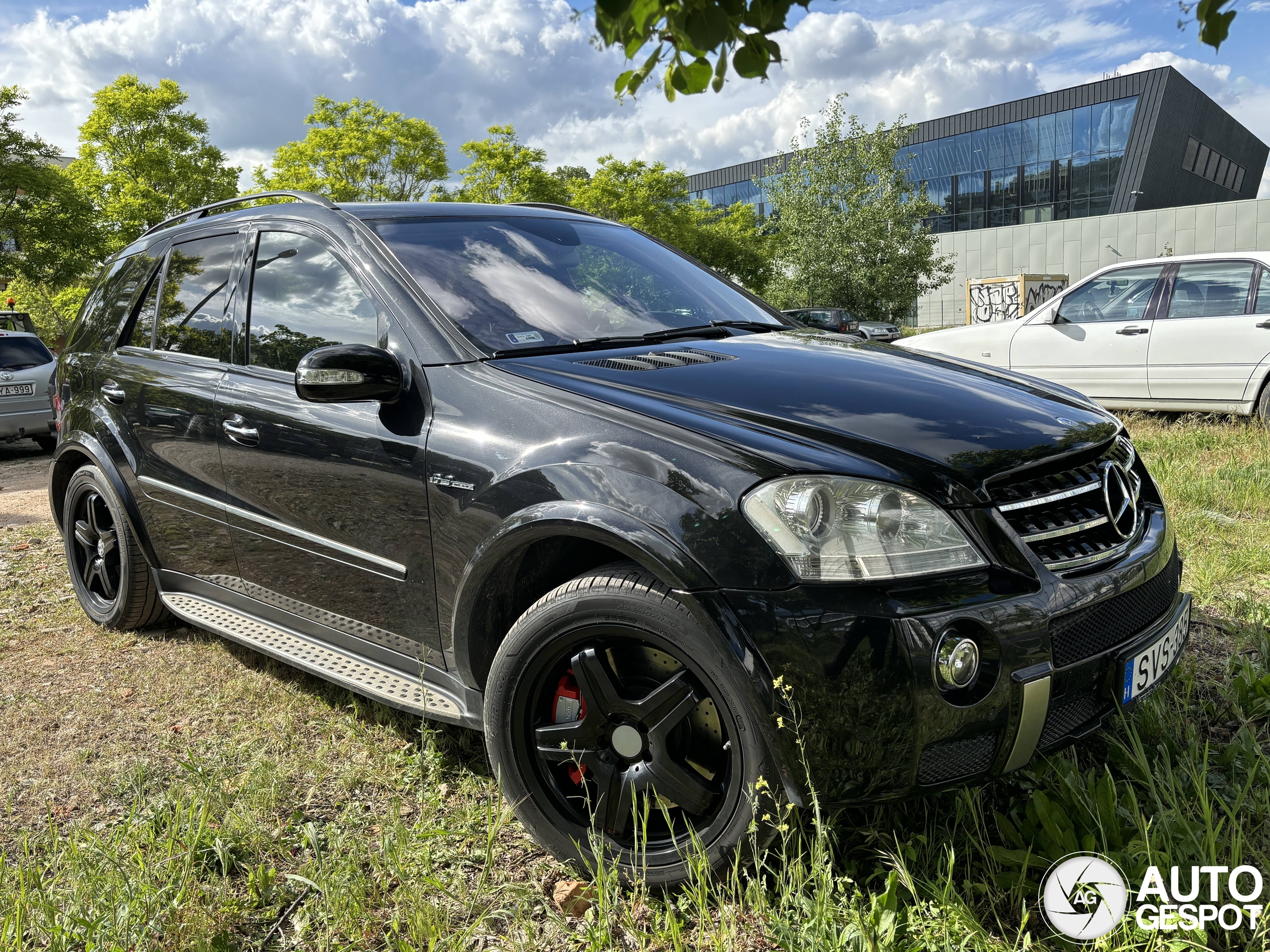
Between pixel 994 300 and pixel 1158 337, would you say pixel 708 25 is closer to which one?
pixel 1158 337

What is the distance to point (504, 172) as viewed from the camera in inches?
1444

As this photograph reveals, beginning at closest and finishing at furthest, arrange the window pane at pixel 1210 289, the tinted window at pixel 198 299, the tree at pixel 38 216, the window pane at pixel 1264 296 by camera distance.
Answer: the tinted window at pixel 198 299
the window pane at pixel 1264 296
the window pane at pixel 1210 289
the tree at pixel 38 216

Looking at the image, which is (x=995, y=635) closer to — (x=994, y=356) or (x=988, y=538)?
(x=988, y=538)

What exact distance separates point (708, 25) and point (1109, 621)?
5.32 ft

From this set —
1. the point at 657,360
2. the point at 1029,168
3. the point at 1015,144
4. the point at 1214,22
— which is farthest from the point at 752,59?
the point at 1015,144

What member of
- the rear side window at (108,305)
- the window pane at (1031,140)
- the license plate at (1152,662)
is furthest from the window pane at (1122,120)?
the license plate at (1152,662)

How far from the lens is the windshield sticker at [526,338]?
2.86m

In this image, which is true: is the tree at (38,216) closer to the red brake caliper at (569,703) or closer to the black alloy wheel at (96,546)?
the black alloy wheel at (96,546)

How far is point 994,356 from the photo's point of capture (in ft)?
30.8

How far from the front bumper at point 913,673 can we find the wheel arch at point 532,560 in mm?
239

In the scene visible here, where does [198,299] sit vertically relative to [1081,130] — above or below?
below

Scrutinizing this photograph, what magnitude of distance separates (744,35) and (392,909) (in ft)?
6.79

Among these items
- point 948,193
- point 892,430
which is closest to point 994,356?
point 892,430

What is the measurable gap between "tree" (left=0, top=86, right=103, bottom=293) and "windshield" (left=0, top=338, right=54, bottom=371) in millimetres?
14108
